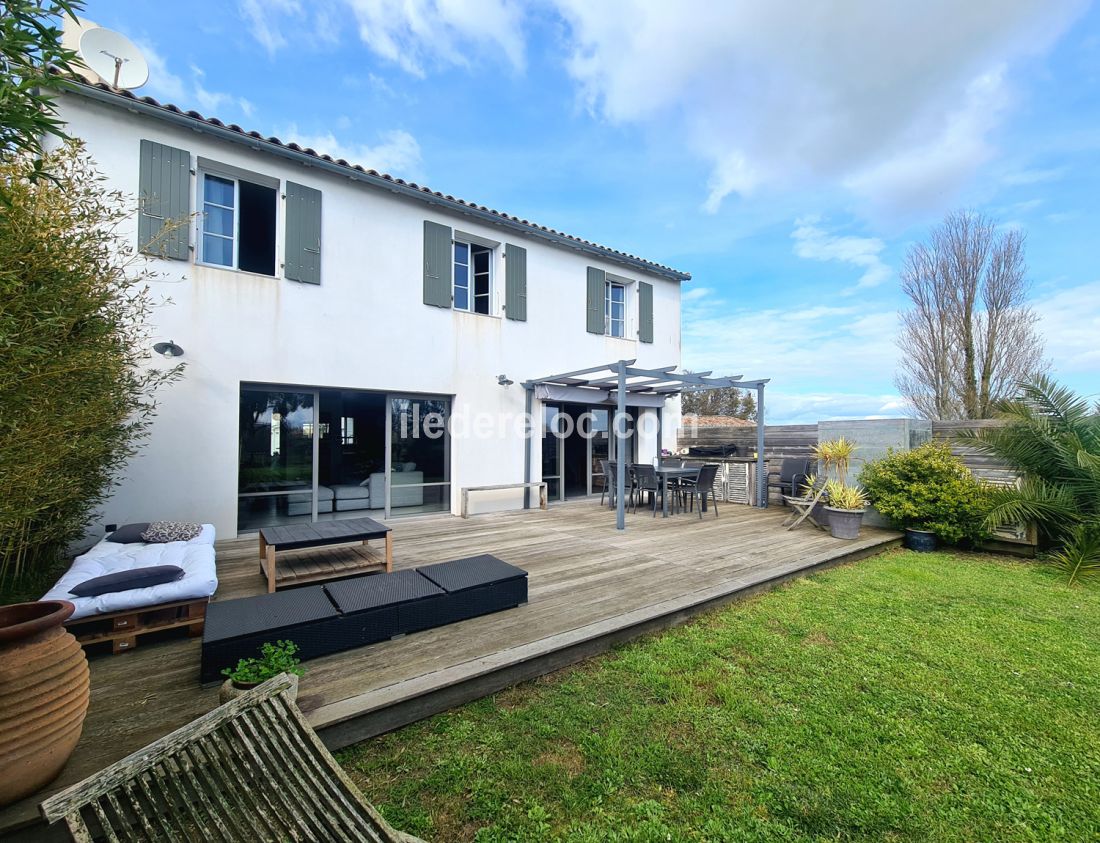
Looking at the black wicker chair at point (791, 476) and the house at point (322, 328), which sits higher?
the house at point (322, 328)

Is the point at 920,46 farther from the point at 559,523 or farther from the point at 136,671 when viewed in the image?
the point at 136,671

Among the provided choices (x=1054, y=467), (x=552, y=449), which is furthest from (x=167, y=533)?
(x=1054, y=467)

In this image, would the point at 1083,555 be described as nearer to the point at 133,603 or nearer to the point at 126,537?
the point at 133,603

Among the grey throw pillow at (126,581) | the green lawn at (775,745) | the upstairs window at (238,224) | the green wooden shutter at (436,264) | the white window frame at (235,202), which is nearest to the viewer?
the green lawn at (775,745)

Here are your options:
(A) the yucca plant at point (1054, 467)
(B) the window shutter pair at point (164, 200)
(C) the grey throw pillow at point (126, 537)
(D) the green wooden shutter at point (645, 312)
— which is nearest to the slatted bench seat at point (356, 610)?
(C) the grey throw pillow at point (126, 537)

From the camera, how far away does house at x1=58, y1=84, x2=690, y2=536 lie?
5.68 metres

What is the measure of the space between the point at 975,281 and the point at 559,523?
46.0ft

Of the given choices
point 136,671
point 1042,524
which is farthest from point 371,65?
point 1042,524

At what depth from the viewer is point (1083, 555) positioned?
541 centimetres

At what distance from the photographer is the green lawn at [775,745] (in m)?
1.95

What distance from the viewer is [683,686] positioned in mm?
2930

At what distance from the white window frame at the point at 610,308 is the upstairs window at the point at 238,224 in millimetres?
6556

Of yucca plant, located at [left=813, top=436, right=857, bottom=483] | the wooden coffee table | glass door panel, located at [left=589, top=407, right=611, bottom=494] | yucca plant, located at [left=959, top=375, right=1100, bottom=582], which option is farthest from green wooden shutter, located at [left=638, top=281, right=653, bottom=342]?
the wooden coffee table

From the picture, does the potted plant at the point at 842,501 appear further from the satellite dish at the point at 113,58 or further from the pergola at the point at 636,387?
the satellite dish at the point at 113,58
